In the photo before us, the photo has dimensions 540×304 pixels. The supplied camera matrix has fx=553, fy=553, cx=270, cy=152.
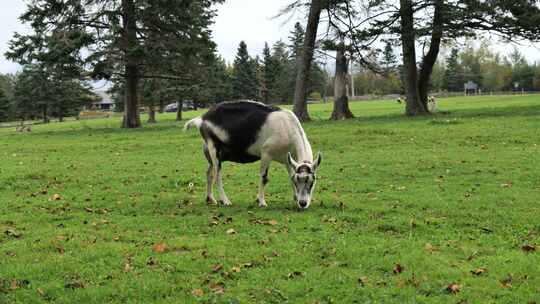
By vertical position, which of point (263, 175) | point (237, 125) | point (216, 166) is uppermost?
point (237, 125)

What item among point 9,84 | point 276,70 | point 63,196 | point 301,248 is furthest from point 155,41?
point 9,84

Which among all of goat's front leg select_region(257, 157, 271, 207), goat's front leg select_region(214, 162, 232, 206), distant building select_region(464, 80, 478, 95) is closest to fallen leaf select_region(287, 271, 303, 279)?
goat's front leg select_region(257, 157, 271, 207)

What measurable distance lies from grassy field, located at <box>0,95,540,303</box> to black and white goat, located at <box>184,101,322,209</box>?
79 centimetres

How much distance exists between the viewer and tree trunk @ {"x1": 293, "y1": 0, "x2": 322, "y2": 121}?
32.8 meters

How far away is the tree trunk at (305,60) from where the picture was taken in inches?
1291

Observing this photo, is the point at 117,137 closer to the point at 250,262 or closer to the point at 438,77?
the point at 250,262

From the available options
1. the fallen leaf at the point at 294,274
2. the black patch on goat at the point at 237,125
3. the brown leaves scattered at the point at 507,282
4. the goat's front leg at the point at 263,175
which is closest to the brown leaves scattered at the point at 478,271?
the brown leaves scattered at the point at 507,282

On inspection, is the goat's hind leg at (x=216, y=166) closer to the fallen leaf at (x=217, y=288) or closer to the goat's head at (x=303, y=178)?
the goat's head at (x=303, y=178)

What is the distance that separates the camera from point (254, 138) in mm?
10500

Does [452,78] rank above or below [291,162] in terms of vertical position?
above

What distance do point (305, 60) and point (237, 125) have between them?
76.4 ft

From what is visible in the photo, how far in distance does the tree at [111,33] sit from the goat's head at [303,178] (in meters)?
23.8

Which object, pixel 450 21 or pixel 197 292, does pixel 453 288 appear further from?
pixel 450 21

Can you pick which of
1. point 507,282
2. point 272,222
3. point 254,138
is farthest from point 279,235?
point 507,282
